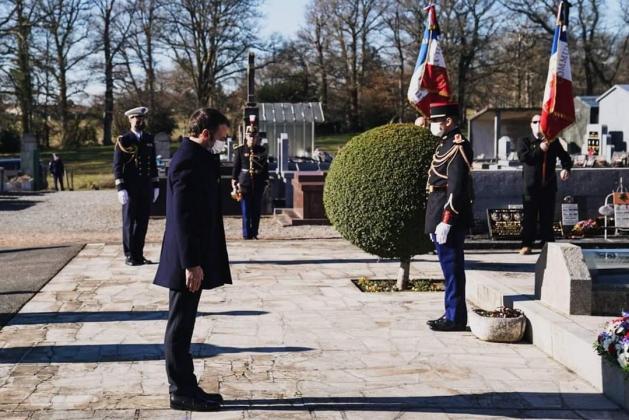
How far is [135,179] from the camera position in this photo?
11.5m

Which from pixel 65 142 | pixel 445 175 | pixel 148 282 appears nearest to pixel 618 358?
pixel 445 175

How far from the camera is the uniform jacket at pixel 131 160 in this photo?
1146cm

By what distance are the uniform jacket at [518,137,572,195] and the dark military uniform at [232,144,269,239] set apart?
448 centimetres

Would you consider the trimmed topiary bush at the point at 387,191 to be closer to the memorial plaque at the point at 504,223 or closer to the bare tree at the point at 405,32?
the memorial plaque at the point at 504,223

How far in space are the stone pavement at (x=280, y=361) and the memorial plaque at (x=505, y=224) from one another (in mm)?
3476

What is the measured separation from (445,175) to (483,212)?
6318mm

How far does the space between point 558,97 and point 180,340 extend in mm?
7868

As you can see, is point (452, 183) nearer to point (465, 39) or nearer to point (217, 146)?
point (217, 146)

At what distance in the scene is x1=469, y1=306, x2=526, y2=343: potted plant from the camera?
7047 millimetres

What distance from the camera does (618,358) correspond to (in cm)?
535

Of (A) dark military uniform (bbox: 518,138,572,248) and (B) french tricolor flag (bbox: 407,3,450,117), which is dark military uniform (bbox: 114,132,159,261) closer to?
(B) french tricolor flag (bbox: 407,3,450,117)

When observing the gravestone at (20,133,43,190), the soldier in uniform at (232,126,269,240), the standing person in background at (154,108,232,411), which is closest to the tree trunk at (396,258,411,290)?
the standing person in background at (154,108,232,411)

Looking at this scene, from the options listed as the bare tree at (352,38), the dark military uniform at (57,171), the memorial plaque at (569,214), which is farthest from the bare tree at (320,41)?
the memorial plaque at (569,214)

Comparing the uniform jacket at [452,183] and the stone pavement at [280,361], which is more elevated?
the uniform jacket at [452,183]
